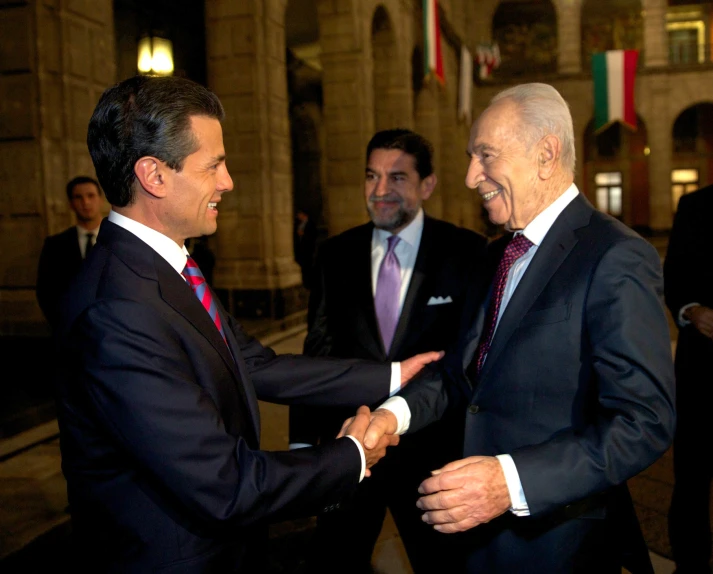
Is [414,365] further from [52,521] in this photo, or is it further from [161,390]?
[52,521]

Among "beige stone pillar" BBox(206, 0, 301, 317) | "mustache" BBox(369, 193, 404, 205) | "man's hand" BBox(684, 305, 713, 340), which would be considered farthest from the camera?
"beige stone pillar" BBox(206, 0, 301, 317)

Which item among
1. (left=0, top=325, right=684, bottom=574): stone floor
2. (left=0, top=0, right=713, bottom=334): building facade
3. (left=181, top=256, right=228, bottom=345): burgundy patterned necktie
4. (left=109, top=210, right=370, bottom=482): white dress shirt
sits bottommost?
(left=0, top=325, right=684, bottom=574): stone floor

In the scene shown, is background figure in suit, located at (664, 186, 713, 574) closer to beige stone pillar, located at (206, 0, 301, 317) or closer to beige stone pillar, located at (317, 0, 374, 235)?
beige stone pillar, located at (206, 0, 301, 317)

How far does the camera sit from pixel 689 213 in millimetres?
2973

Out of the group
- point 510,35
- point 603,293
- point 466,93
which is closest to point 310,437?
point 603,293

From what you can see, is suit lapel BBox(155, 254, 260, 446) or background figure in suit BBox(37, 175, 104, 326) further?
background figure in suit BBox(37, 175, 104, 326)

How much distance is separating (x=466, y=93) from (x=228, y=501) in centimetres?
1849

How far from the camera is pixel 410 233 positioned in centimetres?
311

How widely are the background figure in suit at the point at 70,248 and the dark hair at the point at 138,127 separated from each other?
3195 millimetres

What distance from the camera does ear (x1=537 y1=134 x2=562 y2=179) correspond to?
1879 millimetres

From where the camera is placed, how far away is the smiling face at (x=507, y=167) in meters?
1.89

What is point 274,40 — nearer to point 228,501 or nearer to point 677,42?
point 228,501

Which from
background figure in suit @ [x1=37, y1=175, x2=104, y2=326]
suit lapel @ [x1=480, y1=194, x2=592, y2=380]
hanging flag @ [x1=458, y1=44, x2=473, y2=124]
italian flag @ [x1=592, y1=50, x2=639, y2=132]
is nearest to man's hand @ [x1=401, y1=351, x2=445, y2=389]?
suit lapel @ [x1=480, y1=194, x2=592, y2=380]

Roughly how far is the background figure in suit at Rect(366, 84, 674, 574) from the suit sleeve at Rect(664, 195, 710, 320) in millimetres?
1311
